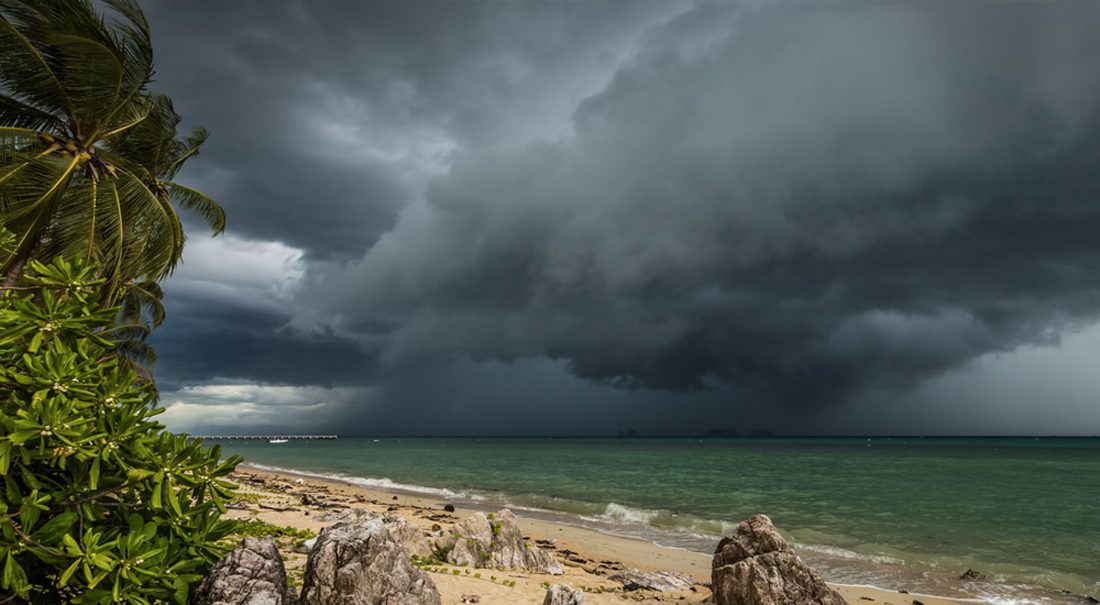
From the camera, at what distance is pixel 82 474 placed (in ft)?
16.1

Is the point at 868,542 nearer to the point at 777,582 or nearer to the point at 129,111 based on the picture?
the point at 777,582

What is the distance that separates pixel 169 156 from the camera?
22922 millimetres

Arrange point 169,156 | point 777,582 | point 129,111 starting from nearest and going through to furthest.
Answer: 1. point 777,582
2. point 129,111
3. point 169,156

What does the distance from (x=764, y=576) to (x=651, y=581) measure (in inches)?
174

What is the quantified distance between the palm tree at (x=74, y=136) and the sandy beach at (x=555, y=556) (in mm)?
9992

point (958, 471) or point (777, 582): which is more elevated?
point (777, 582)

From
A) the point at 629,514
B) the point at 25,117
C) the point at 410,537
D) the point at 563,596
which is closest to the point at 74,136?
the point at 25,117

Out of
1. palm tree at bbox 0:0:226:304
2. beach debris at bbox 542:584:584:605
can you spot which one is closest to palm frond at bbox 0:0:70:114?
palm tree at bbox 0:0:226:304

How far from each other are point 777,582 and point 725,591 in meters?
1.05

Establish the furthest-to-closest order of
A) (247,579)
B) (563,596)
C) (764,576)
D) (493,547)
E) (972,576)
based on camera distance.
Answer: (972,576)
(493,547)
(764,576)
(563,596)
(247,579)

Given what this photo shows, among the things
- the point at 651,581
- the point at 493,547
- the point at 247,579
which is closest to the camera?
the point at 247,579

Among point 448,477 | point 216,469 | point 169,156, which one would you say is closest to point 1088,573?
point 216,469

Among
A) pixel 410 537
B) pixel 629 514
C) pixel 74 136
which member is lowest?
pixel 629 514

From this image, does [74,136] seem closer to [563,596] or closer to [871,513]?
[563,596]
